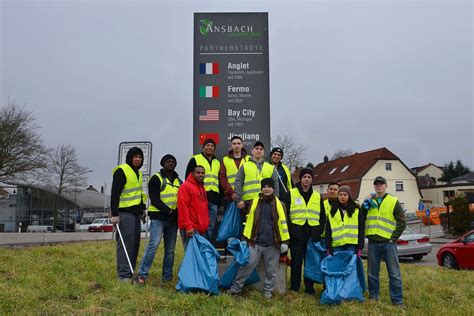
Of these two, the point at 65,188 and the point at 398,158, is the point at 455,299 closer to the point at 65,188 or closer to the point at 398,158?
the point at 65,188

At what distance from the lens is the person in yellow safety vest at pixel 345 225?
6.52 m

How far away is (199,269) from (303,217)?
1662 millimetres

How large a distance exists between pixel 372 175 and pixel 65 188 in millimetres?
29310

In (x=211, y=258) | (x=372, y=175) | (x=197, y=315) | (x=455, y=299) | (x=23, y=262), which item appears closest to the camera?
(x=197, y=315)

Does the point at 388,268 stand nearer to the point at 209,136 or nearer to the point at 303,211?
the point at 303,211

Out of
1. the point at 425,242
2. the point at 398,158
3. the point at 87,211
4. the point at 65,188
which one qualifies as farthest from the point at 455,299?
the point at 87,211

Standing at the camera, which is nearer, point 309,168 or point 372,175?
point 309,168

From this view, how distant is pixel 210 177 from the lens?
688cm

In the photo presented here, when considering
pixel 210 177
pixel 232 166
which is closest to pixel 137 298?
pixel 210 177

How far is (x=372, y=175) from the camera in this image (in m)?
46.3

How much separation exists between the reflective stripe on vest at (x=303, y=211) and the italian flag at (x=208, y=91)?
2.89m

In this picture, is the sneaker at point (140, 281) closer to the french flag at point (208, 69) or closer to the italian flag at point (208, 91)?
the italian flag at point (208, 91)

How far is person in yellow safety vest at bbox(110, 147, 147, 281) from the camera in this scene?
21.5 feet

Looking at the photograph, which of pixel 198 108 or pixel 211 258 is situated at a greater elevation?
pixel 198 108
